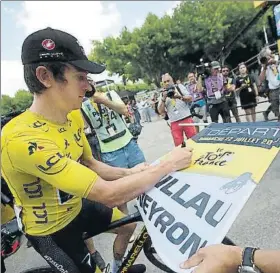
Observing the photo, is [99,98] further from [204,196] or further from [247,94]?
[247,94]

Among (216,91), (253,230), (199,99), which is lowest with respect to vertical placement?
(253,230)

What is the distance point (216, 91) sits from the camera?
7195mm

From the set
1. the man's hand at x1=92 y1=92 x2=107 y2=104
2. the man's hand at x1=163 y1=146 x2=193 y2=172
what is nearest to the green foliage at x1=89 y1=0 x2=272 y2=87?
the man's hand at x1=92 y1=92 x2=107 y2=104

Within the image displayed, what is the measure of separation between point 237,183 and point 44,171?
2.49ft

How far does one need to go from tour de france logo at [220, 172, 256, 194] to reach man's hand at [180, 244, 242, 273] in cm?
19

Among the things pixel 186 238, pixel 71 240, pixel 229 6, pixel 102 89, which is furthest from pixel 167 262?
pixel 229 6

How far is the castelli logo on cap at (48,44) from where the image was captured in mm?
1559

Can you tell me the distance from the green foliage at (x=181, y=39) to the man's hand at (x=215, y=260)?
29.2m

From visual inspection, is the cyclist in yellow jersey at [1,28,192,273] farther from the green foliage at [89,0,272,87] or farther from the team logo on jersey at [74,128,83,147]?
the green foliage at [89,0,272,87]

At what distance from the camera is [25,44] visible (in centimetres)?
160

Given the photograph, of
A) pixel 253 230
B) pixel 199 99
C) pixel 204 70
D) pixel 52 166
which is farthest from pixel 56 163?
pixel 199 99

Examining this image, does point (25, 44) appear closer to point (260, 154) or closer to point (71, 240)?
point (71, 240)

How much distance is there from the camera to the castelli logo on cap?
156 cm

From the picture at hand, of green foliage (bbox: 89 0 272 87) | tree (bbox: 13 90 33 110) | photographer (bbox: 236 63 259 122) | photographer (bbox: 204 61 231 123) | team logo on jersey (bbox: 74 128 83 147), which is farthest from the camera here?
green foliage (bbox: 89 0 272 87)
